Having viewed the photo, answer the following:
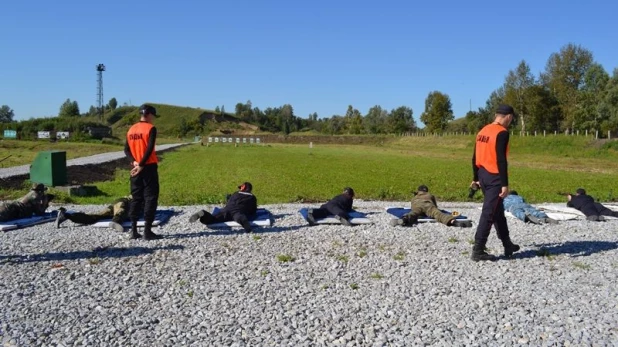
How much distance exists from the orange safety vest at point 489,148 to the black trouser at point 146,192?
20.0ft

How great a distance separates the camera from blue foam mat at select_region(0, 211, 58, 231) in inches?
457

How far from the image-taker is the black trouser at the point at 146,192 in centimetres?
1050

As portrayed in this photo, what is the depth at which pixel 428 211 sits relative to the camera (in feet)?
41.8

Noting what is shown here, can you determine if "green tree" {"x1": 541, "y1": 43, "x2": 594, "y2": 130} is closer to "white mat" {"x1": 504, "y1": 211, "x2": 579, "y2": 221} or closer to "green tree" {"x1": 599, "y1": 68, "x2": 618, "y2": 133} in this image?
"green tree" {"x1": 599, "y1": 68, "x2": 618, "y2": 133}

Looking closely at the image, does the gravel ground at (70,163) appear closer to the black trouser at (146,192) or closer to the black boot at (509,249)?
the black trouser at (146,192)

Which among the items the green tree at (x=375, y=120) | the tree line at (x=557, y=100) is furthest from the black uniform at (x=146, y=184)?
the green tree at (x=375, y=120)

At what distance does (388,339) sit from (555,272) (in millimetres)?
4090

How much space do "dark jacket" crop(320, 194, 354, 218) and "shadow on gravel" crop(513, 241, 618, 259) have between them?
165 inches

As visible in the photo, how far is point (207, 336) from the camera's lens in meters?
5.80

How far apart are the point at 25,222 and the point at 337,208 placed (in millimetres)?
7105

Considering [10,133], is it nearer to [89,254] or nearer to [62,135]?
[62,135]

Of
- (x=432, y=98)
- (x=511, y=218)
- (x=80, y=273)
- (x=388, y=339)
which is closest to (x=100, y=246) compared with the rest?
(x=80, y=273)

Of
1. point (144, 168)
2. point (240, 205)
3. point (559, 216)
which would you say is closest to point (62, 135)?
point (240, 205)

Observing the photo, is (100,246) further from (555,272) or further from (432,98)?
(432,98)
